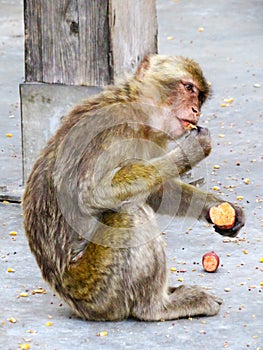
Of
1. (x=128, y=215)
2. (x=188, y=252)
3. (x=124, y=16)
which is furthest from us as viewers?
(x=124, y=16)

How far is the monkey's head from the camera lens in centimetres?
507

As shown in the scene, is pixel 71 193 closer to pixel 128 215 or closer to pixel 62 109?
pixel 128 215

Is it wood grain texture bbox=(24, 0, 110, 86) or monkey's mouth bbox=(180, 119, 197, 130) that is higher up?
wood grain texture bbox=(24, 0, 110, 86)

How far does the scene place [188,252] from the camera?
5750mm

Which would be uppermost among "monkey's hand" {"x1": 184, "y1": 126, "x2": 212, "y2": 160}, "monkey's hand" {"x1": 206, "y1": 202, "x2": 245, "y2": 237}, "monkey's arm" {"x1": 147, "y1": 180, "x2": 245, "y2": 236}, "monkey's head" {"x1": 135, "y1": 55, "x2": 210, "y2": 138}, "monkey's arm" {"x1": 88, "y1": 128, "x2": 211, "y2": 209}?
"monkey's head" {"x1": 135, "y1": 55, "x2": 210, "y2": 138}

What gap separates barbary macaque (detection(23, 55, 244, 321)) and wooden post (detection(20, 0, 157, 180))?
1.16 meters

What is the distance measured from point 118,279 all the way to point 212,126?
12.0 ft

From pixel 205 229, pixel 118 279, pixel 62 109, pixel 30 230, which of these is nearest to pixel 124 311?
pixel 118 279

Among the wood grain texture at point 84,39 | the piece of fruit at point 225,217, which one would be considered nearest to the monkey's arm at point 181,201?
the piece of fruit at point 225,217

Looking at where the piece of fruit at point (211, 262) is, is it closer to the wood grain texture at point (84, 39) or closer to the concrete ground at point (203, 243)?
the concrete ground at point (203, 243)

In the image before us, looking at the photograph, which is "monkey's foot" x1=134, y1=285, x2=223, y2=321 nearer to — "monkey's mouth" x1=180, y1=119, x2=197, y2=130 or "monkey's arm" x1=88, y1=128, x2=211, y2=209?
"monkey's arm" x1=88, y1=128, x2=211, y2=209

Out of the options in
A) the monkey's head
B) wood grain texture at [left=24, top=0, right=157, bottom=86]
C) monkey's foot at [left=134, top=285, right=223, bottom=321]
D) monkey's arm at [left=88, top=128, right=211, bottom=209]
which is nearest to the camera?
monkey's arm at [left=88, top=128, right=211, bottom=209]

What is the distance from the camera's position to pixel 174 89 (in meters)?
5.07

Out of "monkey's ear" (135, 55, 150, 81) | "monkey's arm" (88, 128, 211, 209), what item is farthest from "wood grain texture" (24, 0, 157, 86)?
"monkey's arm" (88, 128, 211, 209)
